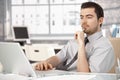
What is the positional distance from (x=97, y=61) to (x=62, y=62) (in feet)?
1.56

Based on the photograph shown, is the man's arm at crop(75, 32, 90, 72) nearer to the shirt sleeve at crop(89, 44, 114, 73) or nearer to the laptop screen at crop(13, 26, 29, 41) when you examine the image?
the shirt sleeve at crop(89, 44, 114, 73)

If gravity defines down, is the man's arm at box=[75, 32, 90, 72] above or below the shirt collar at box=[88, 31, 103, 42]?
below

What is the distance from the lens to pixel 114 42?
2627 millimetres

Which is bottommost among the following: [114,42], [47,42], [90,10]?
[47,42]

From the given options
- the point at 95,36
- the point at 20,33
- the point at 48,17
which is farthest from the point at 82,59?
the point at 48,17

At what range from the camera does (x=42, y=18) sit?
5.67 metres

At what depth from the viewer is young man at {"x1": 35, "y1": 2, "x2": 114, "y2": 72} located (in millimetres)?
2037

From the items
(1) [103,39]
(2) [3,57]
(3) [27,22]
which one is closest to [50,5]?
(3) [27,22]

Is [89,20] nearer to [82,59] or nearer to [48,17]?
[82,59]

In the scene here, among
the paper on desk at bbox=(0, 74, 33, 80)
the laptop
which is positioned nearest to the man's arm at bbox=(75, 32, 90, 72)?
the laptop

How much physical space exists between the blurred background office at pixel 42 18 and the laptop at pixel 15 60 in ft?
12.9

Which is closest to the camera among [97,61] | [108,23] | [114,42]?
[97,61]

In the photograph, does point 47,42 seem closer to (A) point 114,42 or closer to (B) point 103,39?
(A) point 114,42

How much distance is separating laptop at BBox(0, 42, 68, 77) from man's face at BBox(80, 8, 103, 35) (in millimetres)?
709
